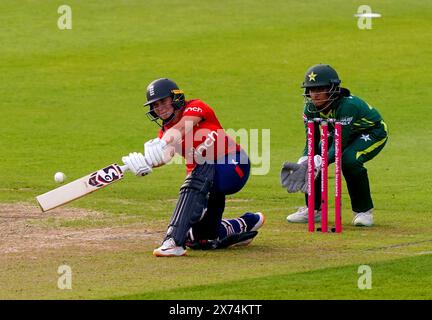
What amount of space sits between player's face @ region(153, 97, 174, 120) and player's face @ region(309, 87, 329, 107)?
1896 mm

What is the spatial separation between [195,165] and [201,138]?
0.25 metres

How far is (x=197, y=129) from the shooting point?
10.8 meters

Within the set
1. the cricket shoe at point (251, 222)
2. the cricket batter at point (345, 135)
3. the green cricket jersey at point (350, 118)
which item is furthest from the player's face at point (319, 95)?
the cricket shoe at point (251, 222)

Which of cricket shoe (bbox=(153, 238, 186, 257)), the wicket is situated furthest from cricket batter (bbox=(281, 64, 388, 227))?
cricket shoe (bbox=(153, 238, 186, 257))

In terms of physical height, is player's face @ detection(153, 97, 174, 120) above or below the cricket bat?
above

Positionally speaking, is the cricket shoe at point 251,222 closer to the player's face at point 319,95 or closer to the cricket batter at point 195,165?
the cricket batter at point 195,165

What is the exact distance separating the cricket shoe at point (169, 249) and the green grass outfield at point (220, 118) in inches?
3.4

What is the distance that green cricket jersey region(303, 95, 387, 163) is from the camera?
39.9 ft

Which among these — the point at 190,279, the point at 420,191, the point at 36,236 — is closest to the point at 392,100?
the point at 420,191

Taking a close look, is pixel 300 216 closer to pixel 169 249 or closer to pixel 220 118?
pixel 169 249

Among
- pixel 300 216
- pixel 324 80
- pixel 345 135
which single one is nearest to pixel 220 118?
pixel 300 216

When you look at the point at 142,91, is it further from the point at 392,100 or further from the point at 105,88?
the point at 392,100

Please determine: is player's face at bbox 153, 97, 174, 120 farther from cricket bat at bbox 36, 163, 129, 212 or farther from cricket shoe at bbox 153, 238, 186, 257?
cricket shoe at bbox 153, 238, 186, 257

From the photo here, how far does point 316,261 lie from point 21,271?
8.06 ft
